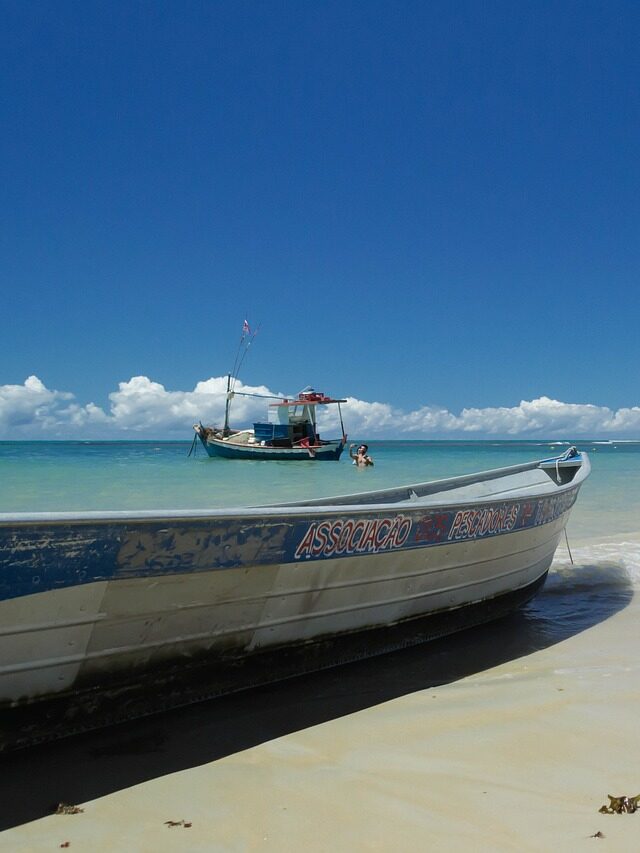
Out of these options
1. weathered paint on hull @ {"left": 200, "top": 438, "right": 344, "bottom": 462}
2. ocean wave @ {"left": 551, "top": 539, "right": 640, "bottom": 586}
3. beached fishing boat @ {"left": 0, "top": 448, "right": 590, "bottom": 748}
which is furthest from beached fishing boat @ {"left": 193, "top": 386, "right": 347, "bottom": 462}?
beached fishing boat @ {"left": 0, "top": 448, "right": 590, "bottom": 748}

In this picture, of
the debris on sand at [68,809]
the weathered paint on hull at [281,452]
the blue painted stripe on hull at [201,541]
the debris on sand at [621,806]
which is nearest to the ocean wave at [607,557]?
the blue painted stripe on hull at [201,541]

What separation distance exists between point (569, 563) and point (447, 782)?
19.2 feet

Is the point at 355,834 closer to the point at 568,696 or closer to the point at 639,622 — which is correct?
the point at 568,696

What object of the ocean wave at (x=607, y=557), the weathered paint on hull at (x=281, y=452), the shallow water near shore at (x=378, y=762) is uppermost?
the weathered paint on hull at (x=281, y=452)

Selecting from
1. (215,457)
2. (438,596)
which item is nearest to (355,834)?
(438,596)

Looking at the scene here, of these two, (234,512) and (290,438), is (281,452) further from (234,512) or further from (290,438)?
(234,512)

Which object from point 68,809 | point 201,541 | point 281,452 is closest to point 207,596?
point 201,541

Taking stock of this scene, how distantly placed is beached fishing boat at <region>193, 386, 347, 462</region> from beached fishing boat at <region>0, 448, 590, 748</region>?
115 ft

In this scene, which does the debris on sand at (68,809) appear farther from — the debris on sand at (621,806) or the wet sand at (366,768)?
the debris on sand at (621,806)

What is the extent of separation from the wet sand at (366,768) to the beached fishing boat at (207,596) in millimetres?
195

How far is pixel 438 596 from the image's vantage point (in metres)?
4.58

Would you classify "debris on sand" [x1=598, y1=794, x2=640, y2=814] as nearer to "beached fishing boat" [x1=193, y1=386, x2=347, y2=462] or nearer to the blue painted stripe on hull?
the blue painted stripe on hull

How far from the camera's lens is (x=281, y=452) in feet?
130

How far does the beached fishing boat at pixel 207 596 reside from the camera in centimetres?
286
